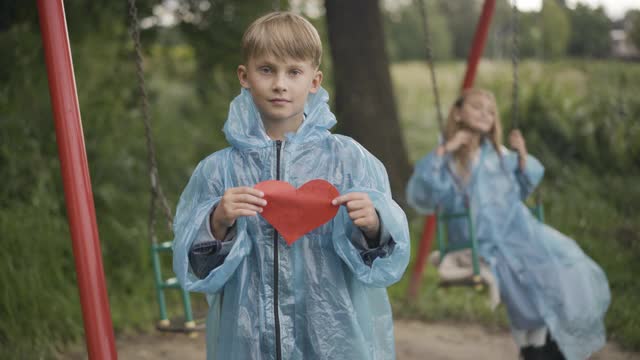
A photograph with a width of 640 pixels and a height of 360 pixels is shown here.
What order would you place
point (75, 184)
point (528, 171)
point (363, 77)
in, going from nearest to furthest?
point (75, 184), point (528, 171), point (363, 77)

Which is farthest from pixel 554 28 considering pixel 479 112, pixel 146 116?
pixel 146 116

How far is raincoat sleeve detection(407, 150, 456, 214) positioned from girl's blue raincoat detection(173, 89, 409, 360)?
1.96 meters

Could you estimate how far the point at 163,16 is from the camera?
7230 mm

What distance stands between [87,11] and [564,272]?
4.60 meters

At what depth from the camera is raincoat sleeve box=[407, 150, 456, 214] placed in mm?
4352

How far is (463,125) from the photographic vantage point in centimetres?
444

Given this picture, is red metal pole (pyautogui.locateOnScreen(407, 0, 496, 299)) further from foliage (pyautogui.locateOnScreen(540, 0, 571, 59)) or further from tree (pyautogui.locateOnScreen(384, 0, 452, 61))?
tree (pyautogui.locateOnScreen(384, 0, 452, 61))

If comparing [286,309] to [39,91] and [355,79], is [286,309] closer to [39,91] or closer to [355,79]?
[39,91]

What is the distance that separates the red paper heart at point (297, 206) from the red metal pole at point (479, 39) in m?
2.88

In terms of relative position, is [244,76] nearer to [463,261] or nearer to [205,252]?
[205,252]

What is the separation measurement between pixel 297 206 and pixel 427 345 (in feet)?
10.5

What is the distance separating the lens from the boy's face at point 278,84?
231cm

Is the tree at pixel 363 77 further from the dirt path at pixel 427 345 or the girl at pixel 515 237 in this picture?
the girl at pixel 515 237

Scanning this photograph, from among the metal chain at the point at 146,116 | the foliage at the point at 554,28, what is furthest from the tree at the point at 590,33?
the metal chain at the point at 146,116
